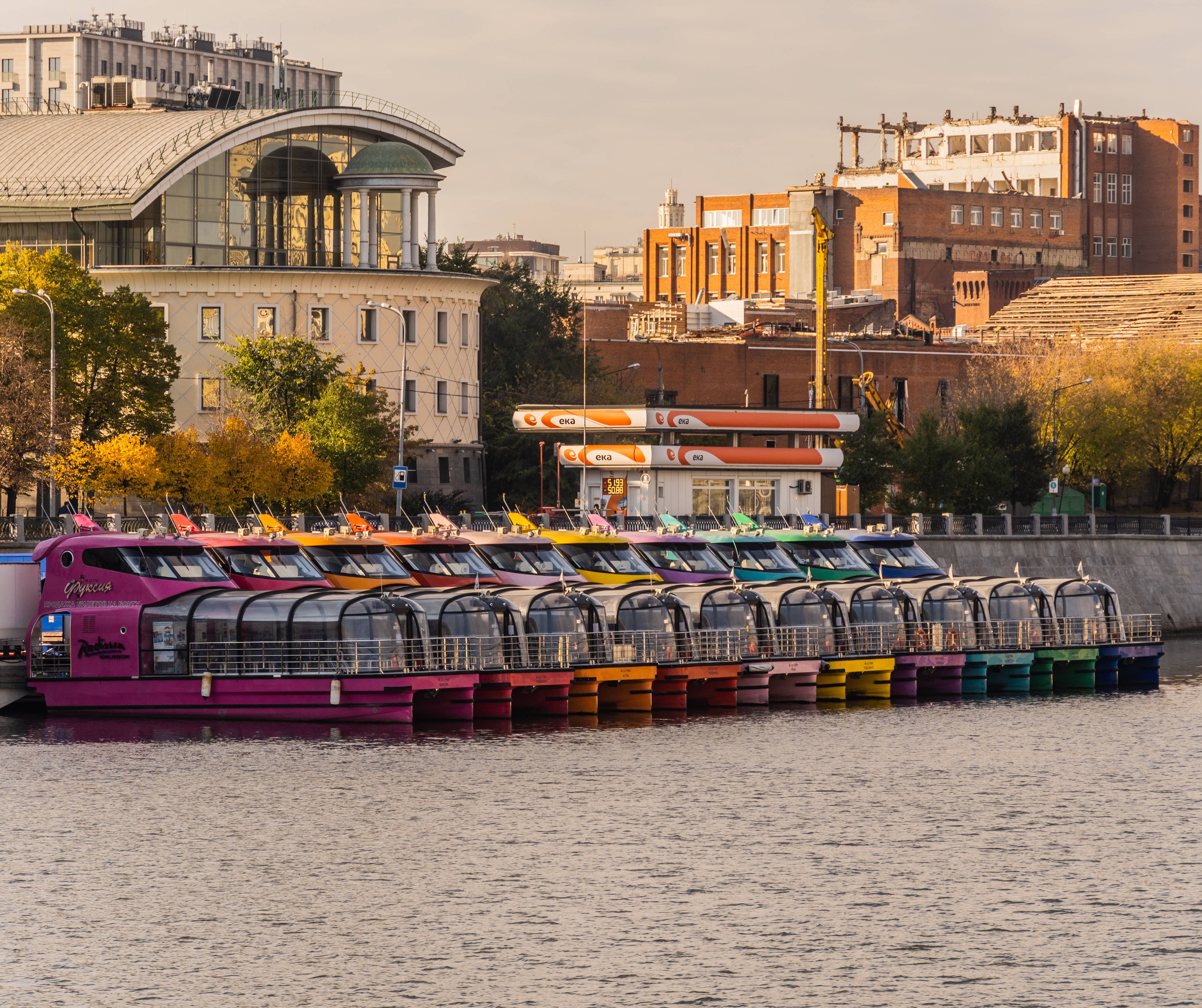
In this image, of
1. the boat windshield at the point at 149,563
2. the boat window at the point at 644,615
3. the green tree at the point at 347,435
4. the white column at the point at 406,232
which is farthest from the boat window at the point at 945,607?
the white column at the point at 406,232

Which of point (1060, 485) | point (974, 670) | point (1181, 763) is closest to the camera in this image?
point (1181, 763)

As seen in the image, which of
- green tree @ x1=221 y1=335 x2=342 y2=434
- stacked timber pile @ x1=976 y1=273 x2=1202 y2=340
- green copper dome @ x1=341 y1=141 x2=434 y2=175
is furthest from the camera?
stacked timber pile @ x1=976 y1=273 x2=1202 y2=340

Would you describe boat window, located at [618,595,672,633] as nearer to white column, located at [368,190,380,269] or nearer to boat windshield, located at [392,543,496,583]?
boat windshield, located at [392,543,496,583]

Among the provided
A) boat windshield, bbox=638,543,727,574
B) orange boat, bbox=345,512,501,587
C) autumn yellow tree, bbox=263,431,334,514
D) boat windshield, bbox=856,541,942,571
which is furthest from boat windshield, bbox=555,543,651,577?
autumn yellow tree, bbox=263,431,334,514

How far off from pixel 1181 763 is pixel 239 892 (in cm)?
2470

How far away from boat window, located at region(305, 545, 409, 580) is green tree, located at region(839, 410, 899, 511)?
41.0 metres

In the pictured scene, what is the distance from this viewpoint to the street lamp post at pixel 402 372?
81.8m

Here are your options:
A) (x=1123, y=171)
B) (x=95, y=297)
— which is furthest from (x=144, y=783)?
(x=1123, y=171)

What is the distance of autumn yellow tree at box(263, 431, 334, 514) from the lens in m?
77.1

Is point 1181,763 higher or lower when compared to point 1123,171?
lower

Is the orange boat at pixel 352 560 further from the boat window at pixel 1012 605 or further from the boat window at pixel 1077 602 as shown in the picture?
the boat window at pixel 1077 602

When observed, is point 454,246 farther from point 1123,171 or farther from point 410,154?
Answer: point 1123,171

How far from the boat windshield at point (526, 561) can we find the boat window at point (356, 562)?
15.8 ft

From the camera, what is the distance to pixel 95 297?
8206 cm
